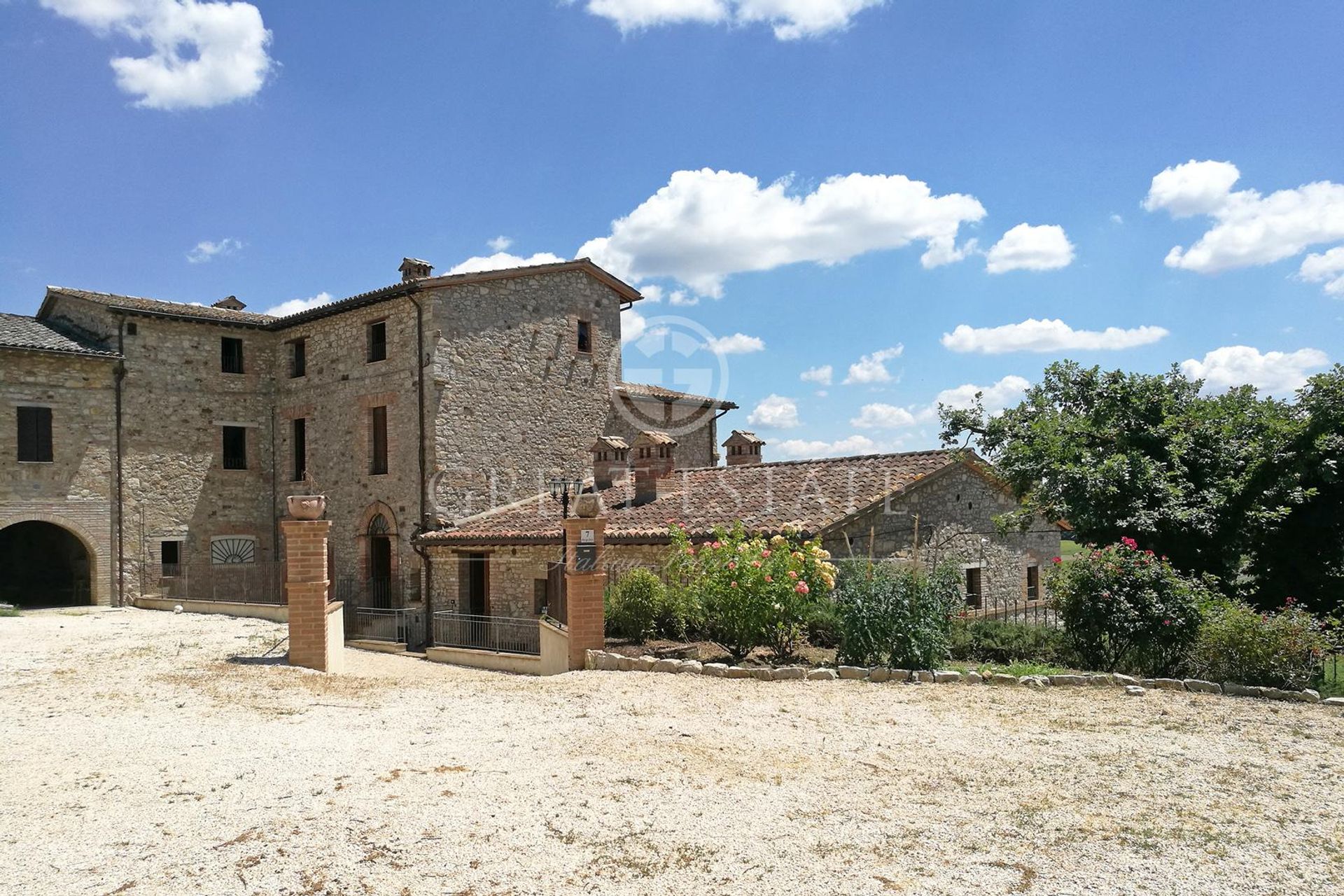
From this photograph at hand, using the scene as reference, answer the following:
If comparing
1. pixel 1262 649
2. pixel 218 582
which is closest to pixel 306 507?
pixel 1262 649

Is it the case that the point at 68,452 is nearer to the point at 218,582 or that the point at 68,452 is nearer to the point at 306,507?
the point at 218,582

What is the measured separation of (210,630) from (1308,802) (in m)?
14.9

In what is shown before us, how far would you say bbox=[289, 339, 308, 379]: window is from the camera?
23.9 meters

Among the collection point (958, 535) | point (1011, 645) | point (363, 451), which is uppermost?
point (363, 451)

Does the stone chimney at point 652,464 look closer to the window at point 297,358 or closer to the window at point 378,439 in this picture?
the window at point 378,439

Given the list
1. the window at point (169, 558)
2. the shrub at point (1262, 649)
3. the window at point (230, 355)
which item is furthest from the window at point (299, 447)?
the shrub at point (1262, 649)

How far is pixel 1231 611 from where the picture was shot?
384 inches

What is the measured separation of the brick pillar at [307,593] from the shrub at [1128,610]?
30.9ft

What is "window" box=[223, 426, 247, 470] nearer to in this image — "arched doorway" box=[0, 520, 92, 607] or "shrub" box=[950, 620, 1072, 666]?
"arched doorway" box=[0, 520, 92, 607]

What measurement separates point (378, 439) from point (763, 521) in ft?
37.2

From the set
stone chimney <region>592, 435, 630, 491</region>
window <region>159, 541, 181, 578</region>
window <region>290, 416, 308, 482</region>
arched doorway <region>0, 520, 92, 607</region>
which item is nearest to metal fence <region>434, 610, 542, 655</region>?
stone chimney <region>592, 435, 630, 491</region>

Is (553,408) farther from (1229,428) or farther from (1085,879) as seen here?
(1085,879)

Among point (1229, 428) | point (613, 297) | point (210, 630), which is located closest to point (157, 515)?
point (210, 630)

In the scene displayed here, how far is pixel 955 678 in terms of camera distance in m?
9.80
